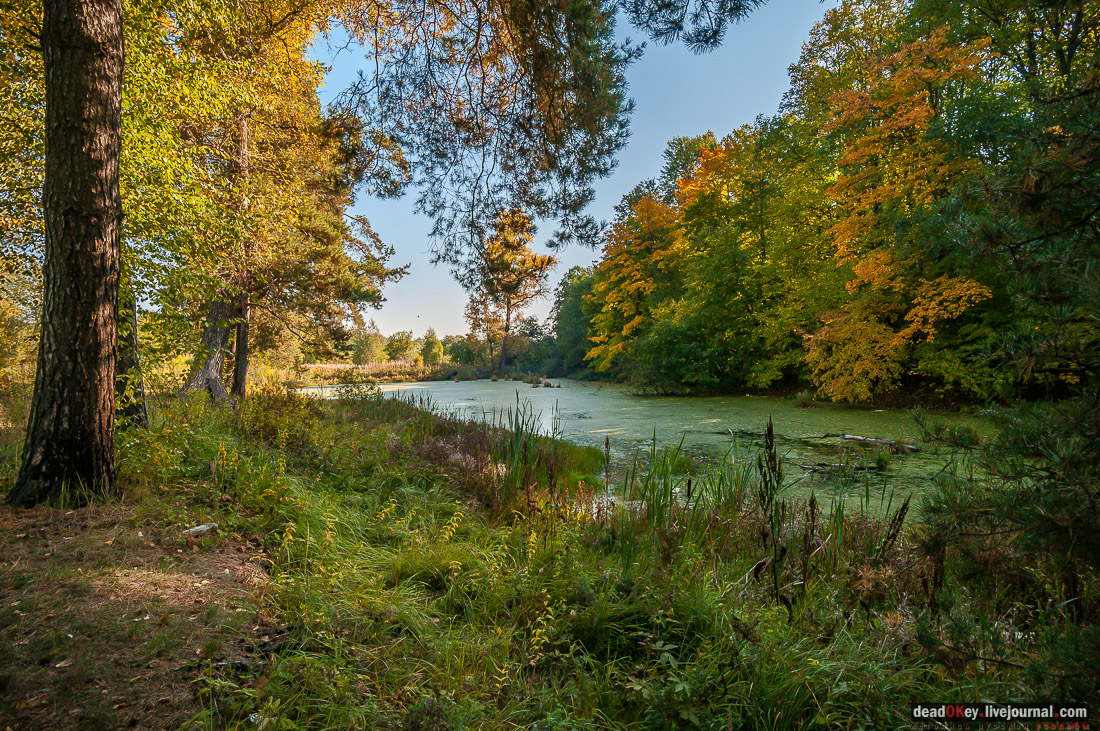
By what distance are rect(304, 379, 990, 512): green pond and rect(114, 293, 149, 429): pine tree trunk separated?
2851mm

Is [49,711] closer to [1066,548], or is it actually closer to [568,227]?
[1066,548]

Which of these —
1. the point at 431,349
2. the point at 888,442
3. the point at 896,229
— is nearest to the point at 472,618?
the point at 888,442

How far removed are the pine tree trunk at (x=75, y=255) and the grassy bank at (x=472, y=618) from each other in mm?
281

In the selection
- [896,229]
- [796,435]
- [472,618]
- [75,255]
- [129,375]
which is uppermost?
[896,229]

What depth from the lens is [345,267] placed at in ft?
34.7

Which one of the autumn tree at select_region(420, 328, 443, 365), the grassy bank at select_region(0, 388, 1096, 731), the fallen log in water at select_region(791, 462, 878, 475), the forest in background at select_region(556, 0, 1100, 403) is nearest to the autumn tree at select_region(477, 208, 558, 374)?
the forest in background at select_region(556, 0, 1100, 403)

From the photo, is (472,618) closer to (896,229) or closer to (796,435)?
(796,435)

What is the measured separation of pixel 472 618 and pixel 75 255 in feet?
9.72

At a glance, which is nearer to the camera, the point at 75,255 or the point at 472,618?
the point at 472,618

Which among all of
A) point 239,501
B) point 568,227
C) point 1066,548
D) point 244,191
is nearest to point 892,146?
point 568,227

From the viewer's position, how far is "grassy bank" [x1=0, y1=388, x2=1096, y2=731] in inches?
52.4

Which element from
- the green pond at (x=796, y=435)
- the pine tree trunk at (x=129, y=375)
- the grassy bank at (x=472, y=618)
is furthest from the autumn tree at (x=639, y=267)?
the grassy bank at (x=472, y=618)

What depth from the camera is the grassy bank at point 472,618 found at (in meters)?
1.33

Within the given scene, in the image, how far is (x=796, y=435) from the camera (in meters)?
6.65
